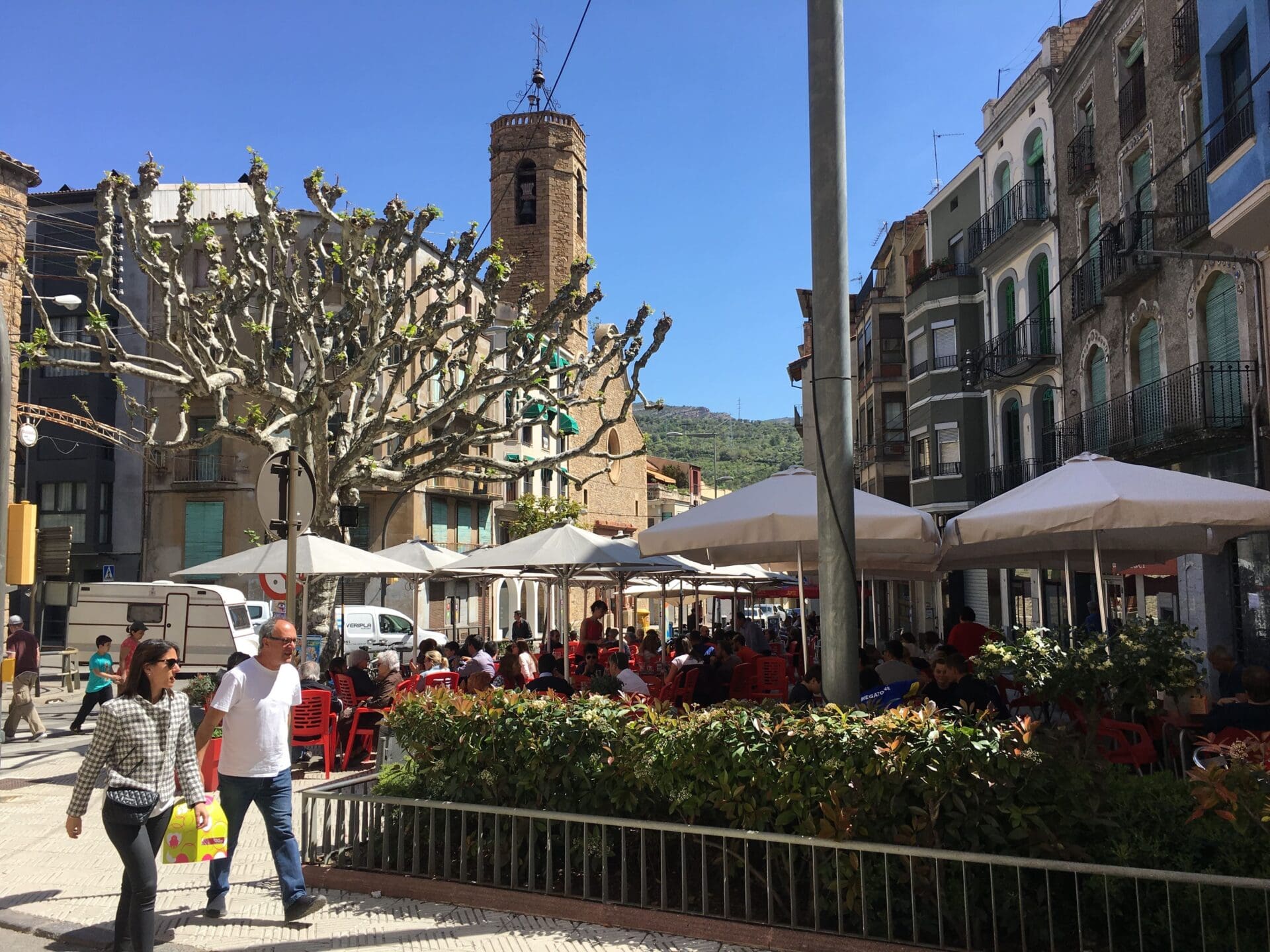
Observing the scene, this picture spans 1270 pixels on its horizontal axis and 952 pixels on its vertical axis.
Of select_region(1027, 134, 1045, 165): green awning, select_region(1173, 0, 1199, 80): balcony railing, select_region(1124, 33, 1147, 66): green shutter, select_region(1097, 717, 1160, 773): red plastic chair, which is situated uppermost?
select_region(1027, 134, 1045, 165): green awning

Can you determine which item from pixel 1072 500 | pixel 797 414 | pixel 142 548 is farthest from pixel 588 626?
pixel 797 414

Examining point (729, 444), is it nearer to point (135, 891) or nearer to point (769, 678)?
point (769, 678)

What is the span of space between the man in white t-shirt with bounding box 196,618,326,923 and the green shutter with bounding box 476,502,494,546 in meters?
42.2

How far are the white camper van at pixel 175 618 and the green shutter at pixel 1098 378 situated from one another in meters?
18.8

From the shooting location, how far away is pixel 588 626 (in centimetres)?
1973

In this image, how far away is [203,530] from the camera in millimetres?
40312

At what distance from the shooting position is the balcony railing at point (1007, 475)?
1020 inches

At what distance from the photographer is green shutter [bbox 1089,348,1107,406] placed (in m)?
22.3

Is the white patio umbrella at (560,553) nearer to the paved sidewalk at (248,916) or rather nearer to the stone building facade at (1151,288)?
the paved sidewalk at (248,916)

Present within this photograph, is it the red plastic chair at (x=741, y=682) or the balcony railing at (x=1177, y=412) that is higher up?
the balcony railing at (x=1177, y=412)

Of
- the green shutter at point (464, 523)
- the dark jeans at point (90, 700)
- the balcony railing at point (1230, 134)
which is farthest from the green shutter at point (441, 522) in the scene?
the balcony railing at point (1230, 134)

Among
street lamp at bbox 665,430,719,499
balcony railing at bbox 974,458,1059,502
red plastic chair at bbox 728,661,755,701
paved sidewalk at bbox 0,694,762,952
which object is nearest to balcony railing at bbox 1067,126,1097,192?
balcony railing at bbox 974,458,1059,502

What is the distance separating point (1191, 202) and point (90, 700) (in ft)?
59.1

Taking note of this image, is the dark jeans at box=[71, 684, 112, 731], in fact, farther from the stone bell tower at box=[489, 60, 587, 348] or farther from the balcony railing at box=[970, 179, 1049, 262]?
the stone bell tower at box=[489, 60, 587, 348]
